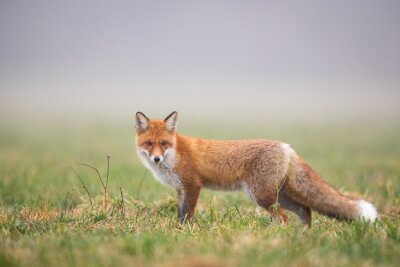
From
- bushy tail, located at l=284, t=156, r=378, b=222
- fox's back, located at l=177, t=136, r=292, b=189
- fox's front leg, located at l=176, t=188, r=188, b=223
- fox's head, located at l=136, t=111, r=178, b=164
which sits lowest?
fox's front leg, located at l=176, t=188, r=188, b=223

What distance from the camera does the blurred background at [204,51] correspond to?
11362 centimetres

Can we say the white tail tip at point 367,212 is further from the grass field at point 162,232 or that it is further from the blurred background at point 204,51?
the blurred background at point 204,51

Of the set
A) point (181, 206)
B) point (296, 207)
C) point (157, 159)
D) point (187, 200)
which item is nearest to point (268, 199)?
point (296, 207)

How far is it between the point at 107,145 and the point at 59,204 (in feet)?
44.4

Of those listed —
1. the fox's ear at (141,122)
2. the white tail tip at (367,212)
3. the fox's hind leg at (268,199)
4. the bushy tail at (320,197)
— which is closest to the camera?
the white tail tip at (367,212)

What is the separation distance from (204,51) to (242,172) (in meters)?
154

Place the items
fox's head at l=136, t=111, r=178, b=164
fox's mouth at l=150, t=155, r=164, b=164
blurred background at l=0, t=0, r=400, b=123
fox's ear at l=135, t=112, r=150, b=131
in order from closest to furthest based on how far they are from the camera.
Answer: fox's mouth at l=150, t=155, r=164, b=164
fox's head at l=136, t=111, r=178, b=164
fox's ear at l=135, t=112, r=150, b=131
blurred background at l=0, t=0, r=400, b=123

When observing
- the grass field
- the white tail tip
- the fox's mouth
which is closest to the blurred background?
the grass field

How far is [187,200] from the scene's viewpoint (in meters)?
8.06

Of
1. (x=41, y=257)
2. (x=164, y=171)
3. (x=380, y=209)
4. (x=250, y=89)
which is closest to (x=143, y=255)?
(x=41, y=257)

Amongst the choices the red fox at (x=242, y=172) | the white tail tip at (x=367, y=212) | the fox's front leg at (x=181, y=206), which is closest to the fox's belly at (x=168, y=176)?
the red fox at (x=242, y=172)

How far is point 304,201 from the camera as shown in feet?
25.6

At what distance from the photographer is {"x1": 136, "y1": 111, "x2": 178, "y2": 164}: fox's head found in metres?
8.18

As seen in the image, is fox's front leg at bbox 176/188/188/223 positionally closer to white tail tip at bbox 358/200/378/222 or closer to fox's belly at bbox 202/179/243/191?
fox's belly at bbox 202/179/243/191
